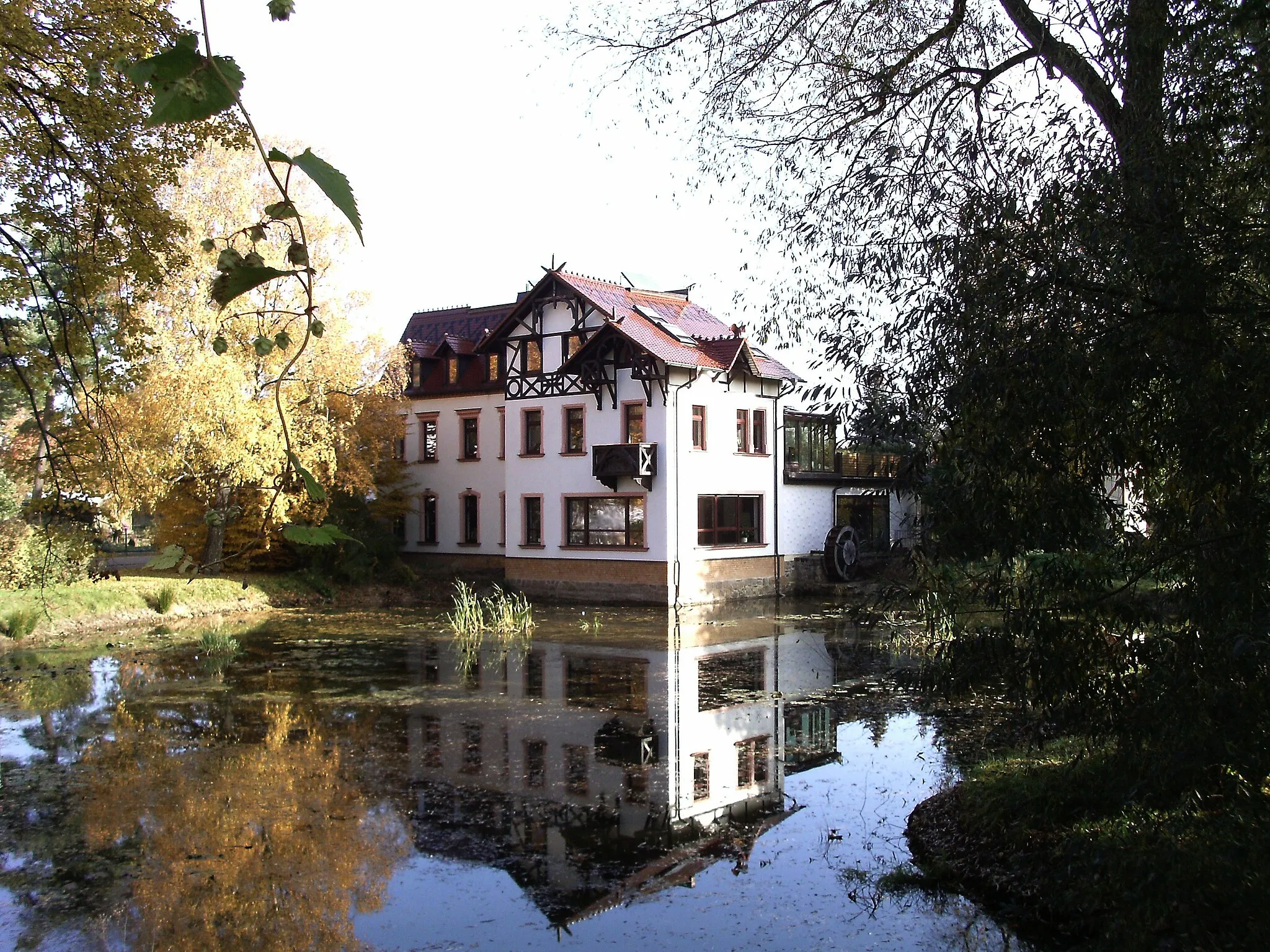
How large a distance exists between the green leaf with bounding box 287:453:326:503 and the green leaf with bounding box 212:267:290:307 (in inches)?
9.4

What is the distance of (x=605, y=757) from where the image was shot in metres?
11.5

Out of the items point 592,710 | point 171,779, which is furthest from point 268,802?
point 592,710

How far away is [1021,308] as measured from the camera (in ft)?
19.1

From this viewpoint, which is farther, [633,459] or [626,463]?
[626,463]

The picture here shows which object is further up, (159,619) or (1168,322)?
(1168,322)

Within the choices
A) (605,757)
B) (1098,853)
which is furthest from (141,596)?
(1098,853)

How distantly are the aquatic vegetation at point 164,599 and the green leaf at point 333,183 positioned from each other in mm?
25536

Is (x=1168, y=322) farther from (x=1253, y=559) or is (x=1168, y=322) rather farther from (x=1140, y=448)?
(x=1253, y=559)

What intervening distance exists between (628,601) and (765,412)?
7089mm

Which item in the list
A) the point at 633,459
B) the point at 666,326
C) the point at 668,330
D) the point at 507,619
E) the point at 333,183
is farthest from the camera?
the point at 666,326

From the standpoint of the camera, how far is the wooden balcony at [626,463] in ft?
87.7

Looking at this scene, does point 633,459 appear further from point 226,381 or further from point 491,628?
point 226,381

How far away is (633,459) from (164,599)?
466 inches

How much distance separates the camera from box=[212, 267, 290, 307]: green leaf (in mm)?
1429
